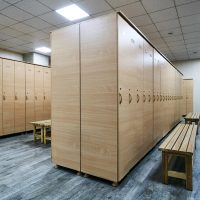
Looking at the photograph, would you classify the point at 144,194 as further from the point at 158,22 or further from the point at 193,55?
the point at 193,55

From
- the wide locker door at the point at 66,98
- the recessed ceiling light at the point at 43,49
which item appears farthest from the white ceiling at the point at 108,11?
the wide locker door at the point at 66,98

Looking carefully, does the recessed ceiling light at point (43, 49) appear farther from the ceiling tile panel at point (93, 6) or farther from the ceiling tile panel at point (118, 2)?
the ceiling tile panel at point (118, 2)

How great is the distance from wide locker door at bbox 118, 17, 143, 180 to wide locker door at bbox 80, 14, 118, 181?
9cm

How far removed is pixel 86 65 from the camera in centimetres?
255

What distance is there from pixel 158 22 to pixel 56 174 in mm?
4550

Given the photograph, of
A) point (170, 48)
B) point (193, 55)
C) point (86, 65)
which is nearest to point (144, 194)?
point (86, 65)

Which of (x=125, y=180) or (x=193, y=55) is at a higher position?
(x=193, y=55)

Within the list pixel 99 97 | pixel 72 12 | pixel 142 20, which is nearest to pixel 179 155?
pixel 99 97

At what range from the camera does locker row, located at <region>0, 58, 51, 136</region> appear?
5203mm

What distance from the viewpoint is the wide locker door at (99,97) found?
231 cm

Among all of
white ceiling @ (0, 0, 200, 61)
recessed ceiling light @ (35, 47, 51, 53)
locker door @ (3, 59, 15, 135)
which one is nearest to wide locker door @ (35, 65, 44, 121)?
locker door @ (3, 59, 15, 135)

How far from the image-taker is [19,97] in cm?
561

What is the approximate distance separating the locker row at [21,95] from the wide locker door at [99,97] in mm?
3630

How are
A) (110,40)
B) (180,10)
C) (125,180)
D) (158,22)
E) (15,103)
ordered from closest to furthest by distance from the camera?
(110,40) → (125,180) → (180,10) → (158,22) → (15,103)
